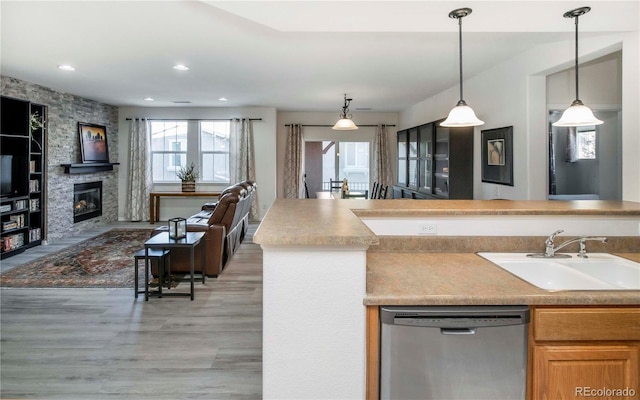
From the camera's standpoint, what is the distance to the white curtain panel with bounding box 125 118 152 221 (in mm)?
8656

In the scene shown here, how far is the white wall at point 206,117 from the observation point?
8758mm

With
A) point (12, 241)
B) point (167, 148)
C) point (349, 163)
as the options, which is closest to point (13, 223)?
point (12, 241)

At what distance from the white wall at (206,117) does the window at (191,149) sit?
0.20m

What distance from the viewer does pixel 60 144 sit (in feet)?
22.3

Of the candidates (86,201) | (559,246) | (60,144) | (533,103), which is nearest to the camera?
(559,246)

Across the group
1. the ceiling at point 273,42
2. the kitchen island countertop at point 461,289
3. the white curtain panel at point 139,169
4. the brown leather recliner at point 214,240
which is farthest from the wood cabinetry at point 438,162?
the white curtain panel at point 139,169

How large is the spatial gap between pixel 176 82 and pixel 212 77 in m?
0.72

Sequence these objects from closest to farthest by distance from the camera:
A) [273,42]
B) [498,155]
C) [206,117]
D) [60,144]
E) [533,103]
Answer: [273,42]
[533,103]
[498,155]
[60,144]
[206,117]

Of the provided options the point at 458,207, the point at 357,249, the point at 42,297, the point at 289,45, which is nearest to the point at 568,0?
the point at 458,207

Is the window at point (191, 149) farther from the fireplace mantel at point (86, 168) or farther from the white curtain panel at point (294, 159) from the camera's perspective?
the white curtain panel at point (294, 159)

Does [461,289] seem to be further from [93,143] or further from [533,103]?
[93,143]

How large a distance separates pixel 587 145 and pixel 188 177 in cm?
720

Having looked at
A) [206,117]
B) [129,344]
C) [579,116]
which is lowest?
[129,344]

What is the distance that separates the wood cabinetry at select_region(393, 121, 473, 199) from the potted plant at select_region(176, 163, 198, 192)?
14.7 ft
